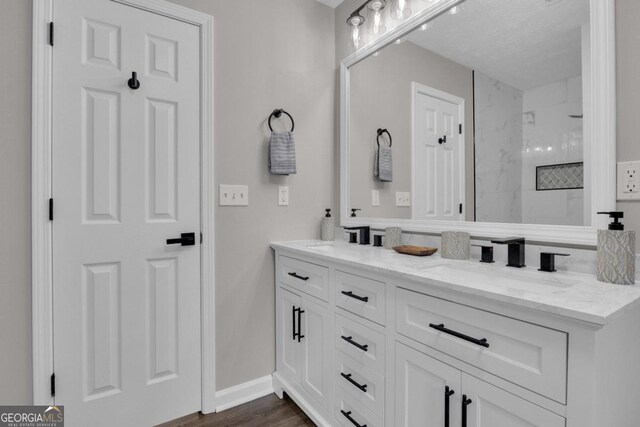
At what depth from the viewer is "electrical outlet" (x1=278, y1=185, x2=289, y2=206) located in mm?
2090

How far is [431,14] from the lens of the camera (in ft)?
5.53

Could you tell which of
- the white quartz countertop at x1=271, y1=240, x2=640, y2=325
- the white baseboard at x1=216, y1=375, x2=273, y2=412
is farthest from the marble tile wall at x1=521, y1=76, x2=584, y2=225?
the white baseboard at x1=216, y1=375, x2=273, y2=412

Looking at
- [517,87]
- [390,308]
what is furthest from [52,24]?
[517,87]

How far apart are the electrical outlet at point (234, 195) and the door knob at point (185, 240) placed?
25 cm

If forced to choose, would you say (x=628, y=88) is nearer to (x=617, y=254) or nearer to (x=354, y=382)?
(x=617, y=254)

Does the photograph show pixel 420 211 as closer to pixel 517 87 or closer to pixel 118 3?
pixel 517 87

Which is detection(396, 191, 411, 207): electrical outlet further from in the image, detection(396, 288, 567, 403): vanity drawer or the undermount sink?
detection(396, 288, 567, 403): vanity drawer

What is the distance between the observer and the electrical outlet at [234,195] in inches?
74.1

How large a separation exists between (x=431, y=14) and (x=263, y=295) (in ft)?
6.05

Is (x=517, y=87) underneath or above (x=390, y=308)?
above

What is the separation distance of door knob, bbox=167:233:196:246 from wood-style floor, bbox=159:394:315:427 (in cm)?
95

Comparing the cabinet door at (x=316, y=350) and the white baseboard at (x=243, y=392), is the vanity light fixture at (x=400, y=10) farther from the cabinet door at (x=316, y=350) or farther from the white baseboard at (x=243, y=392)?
the white baseboard at (x=243, y=392)

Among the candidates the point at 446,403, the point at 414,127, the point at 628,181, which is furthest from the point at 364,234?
the point at 628,181

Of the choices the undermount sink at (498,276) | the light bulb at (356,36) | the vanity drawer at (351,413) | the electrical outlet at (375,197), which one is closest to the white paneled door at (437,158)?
the electrical outlet at (375,197)
